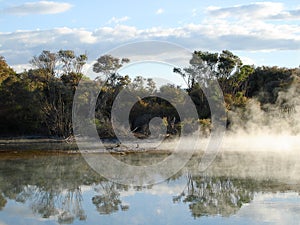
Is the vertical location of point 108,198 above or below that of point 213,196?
below

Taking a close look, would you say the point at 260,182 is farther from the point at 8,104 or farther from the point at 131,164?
the point at 8,104

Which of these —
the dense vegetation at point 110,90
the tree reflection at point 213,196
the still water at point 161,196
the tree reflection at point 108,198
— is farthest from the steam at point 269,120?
the tree reflection at point 108,198

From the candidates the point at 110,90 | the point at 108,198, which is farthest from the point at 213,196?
the point at 110,90

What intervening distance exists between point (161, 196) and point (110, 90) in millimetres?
23499

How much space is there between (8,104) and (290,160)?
2503 cm

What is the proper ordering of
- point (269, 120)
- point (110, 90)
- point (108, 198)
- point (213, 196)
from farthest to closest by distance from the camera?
point (110, 90) → point (269, 120) → point (108, 198) → point (213, 196)

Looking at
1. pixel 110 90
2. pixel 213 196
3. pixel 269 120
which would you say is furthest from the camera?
pixel 110 90

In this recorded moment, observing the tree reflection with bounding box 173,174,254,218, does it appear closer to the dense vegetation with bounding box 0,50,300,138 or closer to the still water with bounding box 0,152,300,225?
the still water with bounding box 0,152,300,225

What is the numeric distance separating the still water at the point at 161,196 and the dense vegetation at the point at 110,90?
13.6 m

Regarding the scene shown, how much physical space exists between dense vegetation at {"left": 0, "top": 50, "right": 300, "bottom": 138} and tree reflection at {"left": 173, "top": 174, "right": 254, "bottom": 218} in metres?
16.4

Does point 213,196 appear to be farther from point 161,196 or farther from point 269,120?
point 269,120

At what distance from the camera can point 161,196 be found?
616 inches

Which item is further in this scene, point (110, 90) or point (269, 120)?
point (110, 90)

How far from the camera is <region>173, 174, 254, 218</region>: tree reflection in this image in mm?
13477
